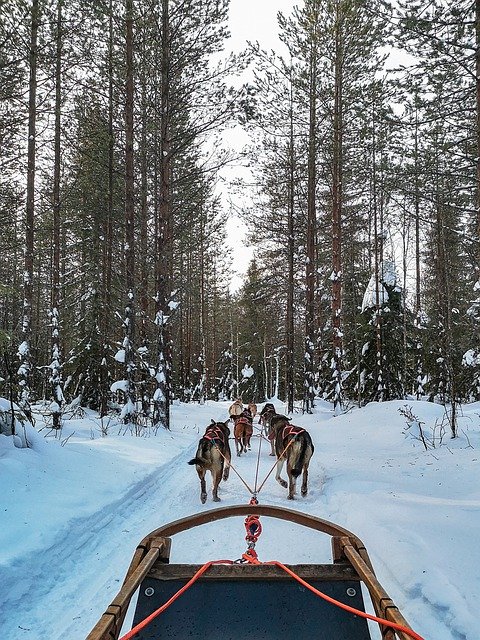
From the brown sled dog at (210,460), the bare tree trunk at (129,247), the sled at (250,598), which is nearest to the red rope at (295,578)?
the sled at (250,598)

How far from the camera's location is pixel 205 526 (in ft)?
16.7

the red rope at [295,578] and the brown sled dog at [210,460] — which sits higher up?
the red rope at [295,578]

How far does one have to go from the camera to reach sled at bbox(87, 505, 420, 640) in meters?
2.45

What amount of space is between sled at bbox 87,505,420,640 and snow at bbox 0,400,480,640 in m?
0.75

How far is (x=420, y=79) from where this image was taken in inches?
367

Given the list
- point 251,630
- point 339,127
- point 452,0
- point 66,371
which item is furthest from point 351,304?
point 251,630

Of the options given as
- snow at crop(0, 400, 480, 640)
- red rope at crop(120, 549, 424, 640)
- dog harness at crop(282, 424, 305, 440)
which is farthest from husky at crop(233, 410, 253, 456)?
red rope at crop(120, 549, 424, 640)

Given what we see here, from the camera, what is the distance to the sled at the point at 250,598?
2448 millimetres

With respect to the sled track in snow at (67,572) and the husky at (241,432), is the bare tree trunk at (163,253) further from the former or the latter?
the sled track in snow at (67,572)

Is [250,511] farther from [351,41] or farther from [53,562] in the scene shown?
[351,41]

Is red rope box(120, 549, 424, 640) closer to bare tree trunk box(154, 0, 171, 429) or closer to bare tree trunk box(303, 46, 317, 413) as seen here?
bare tree trunk box(154, 0, 171, 429)

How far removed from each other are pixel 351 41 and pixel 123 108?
26.3ft

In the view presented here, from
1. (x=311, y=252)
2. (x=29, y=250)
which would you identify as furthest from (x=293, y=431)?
(x=311, y=252)

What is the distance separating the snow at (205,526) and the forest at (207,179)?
1747 millimetres
